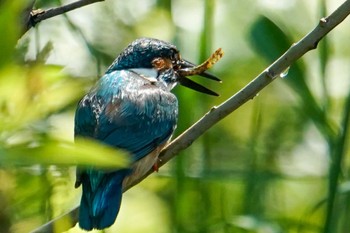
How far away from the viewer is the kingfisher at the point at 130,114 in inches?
98.3

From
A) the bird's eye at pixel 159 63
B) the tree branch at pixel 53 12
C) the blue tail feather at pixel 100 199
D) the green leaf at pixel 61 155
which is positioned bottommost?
the blue tail feather at pixel 100 199

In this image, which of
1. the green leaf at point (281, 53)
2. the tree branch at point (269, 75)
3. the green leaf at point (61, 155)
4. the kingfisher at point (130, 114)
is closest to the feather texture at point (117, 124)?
the kingfisher at point (130, 114)

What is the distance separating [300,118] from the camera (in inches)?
145

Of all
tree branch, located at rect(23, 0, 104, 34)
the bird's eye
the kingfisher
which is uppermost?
tree branch, located at rect(23, 0, 104, 34)

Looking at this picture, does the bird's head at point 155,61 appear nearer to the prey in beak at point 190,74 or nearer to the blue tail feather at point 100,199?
the prey in beak at point 190,74

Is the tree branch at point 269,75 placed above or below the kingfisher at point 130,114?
above

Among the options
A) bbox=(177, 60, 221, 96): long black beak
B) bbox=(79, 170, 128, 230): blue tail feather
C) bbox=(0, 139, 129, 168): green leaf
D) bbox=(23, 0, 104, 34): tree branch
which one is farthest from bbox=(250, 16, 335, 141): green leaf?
bbox=(0, 139, 129, 168): green leaf

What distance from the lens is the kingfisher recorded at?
2.50 metres

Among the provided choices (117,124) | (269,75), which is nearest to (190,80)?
(117,124)

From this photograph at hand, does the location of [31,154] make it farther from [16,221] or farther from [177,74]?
[177,74]

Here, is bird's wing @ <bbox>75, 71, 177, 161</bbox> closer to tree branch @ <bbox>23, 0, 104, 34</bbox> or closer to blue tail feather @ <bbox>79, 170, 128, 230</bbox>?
blue tail feather @ <bbox>79, 170, 128, 230</bbox>

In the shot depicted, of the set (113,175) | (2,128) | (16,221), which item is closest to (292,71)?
(113,175)

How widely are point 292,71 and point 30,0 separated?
1533mm

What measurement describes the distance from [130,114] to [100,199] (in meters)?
0.44
